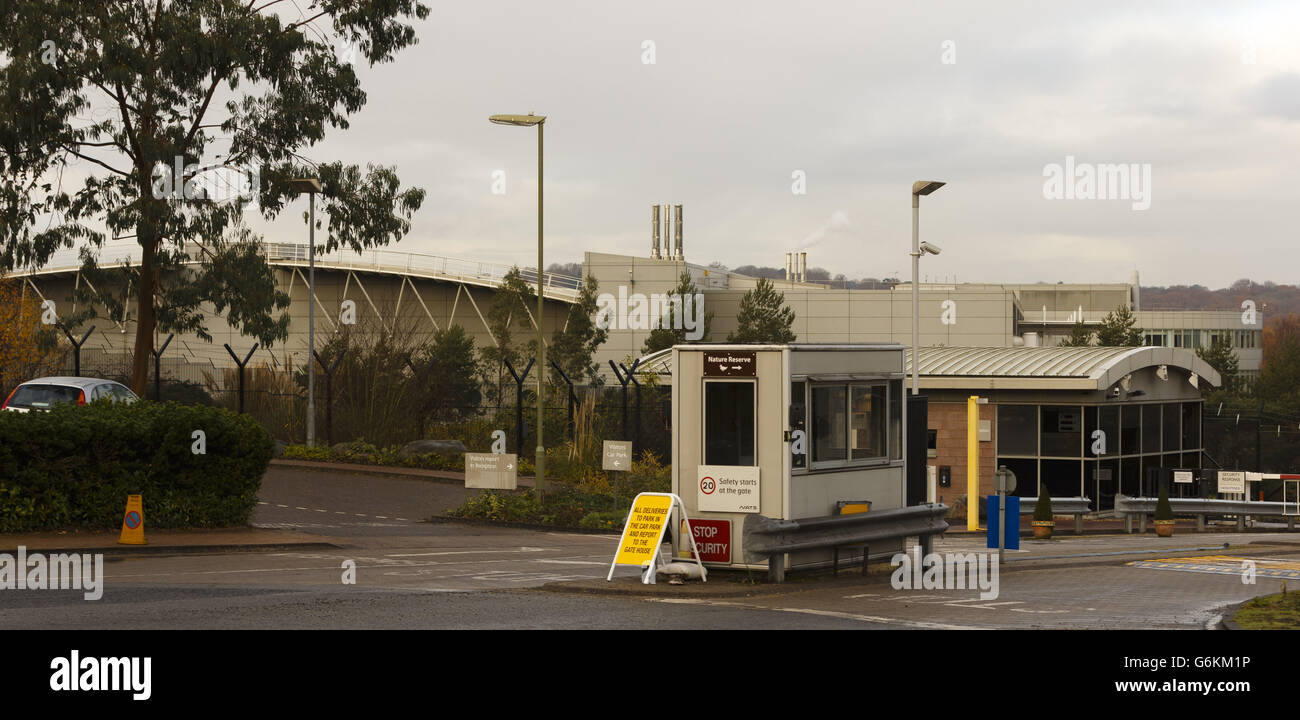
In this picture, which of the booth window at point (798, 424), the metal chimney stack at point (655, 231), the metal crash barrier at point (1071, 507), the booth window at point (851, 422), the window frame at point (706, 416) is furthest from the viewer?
the metal chimney stack at point (655, 231)

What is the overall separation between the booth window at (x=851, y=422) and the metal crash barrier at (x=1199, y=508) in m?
17.3

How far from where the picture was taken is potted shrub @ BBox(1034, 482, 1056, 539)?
28516mm

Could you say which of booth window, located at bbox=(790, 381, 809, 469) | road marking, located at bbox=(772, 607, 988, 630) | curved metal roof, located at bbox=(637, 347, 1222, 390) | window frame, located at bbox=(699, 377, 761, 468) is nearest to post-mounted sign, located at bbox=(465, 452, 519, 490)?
curved metal roof, located at bbox=(637, 347, 1222, 390)

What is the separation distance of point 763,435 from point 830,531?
1.52m

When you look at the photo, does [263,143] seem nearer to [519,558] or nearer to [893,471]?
[519,558]

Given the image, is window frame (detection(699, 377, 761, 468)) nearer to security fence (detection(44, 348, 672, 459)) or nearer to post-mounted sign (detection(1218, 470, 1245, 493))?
security fence (detection(44, 348, 672, 459))

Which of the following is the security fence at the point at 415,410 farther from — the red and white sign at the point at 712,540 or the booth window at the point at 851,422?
the red and white sign at the point at 712,540

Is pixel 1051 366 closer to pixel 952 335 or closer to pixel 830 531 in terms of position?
pixel 830 531

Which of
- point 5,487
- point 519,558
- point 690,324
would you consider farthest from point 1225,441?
point 5,487

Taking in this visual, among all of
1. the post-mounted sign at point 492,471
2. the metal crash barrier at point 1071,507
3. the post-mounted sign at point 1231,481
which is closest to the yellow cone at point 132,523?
the post-mounted sign at point 492,471

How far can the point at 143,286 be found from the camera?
34875 millimetres

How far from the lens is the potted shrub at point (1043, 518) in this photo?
28.5 metres

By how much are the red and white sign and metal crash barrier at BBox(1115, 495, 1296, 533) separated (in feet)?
63.2

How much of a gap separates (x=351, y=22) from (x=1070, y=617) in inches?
1149
